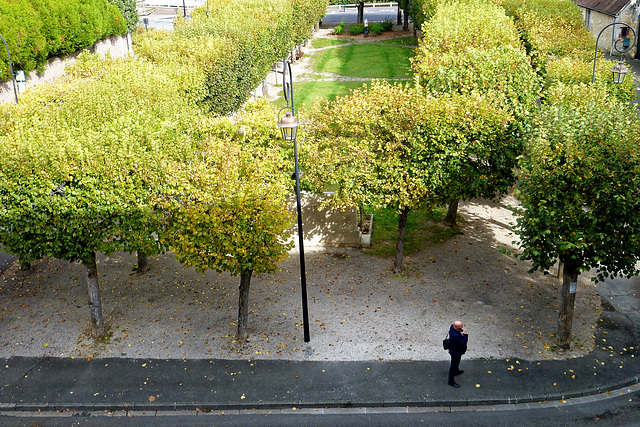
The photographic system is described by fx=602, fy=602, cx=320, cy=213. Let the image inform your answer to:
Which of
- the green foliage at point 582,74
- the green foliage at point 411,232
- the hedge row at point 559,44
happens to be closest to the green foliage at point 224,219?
the green foliage at point 411,232

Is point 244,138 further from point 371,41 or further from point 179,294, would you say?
point 371,41

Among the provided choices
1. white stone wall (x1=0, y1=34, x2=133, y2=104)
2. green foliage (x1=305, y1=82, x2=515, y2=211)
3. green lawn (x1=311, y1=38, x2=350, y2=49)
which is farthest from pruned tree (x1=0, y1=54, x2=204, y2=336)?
green lawn (x1=311, y1=38, x2=350, y2=49)

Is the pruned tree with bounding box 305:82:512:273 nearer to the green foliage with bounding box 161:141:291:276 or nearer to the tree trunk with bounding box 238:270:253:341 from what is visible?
the green foliage with bounding box 161:141:291:276

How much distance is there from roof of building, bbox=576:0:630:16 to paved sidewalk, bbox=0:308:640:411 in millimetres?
45858

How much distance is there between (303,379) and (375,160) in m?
7.65

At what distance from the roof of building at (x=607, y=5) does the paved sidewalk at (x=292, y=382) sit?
4586 cm

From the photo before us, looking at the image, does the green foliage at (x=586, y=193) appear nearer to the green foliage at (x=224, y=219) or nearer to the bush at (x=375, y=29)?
the green foliage at (x=224, y=219)

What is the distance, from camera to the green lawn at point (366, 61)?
51.1 meters

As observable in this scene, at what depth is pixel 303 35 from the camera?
53000 millimetres

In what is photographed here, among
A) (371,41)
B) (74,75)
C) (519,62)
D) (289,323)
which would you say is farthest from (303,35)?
(289,323)

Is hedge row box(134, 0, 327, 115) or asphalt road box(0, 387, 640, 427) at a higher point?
hedge row box(134, 0, 327, 115)

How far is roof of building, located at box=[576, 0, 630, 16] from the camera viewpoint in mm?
53438

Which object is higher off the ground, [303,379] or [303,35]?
[303,35]

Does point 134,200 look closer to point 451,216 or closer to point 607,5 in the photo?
point 451,216
